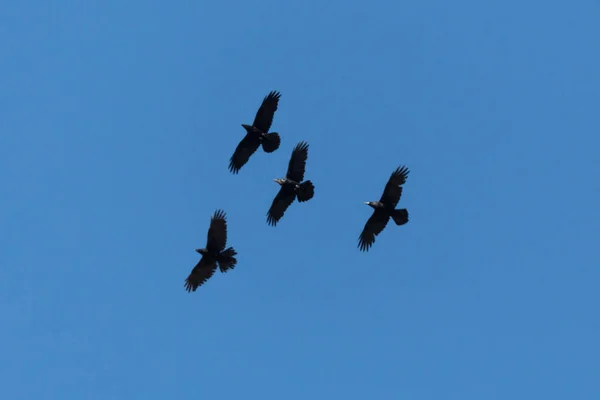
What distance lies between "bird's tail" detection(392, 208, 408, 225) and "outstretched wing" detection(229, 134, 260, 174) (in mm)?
8154

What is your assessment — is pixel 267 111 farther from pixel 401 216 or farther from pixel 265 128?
pixel 401 216

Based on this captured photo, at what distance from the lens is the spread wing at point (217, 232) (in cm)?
4231

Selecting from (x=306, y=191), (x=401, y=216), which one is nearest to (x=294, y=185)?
(x=306, y=191)

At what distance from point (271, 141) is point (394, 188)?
22.1 ft

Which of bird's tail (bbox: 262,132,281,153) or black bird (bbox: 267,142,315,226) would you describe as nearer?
black bird (bbox: 267,142,315,226)

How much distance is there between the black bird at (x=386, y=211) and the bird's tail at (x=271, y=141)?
17.7 ft

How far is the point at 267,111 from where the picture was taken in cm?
4534

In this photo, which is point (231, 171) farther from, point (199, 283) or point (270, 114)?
point (199, 283)

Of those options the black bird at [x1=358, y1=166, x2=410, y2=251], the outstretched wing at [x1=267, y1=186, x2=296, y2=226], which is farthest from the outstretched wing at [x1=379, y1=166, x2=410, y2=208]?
the outstretched wing at [x1=267, y1=186, x2=296, y2=226]

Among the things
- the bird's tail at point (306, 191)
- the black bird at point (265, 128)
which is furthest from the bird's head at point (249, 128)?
the bird's tail at point (306, 191)

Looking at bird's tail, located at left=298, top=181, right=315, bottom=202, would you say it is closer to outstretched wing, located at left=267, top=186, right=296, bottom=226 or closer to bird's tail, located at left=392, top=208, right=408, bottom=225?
outstretched wing, located at left=267, top=186, right=296, bottom=226

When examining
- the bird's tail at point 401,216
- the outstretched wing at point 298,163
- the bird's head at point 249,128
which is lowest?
the bird's tail at point 401,216

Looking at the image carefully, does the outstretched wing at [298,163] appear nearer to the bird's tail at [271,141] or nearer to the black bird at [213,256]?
the bird's tail at [271,141]

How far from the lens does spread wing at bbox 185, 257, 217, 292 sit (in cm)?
4269
